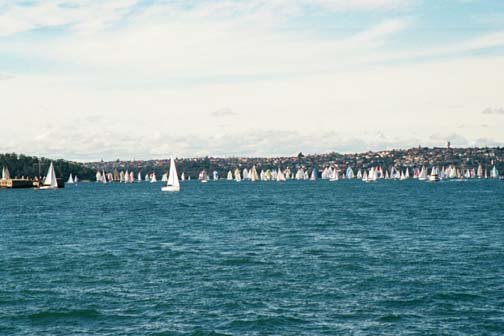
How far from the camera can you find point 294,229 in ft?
281

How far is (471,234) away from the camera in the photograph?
77.2m

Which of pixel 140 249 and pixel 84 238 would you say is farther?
pixel 84 238

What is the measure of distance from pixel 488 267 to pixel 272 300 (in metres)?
20.1

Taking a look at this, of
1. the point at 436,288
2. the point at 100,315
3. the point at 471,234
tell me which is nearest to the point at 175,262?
the point at 100,315

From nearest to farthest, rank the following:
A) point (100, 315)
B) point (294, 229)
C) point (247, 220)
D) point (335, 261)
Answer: point (100, 315) → point (335, 261) → point (294, 229) → point (247, 220)

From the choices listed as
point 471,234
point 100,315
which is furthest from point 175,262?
point 471,234

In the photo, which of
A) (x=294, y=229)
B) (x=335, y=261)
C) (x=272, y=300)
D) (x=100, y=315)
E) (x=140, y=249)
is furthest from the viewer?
(x=294, y=229)

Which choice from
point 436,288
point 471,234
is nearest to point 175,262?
point 436,288

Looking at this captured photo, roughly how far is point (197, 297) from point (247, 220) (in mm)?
58972

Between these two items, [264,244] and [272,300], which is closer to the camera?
[272,300]

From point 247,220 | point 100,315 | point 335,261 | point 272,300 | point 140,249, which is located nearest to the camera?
point 100,315

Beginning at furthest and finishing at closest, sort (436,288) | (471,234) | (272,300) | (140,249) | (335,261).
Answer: (471,234) < (140,249) < (335,261) < (436,288) < (272,300)

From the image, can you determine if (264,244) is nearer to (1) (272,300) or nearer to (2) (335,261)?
(2) (335,261)

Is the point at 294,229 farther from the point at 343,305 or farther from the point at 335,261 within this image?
the point at 343,305
